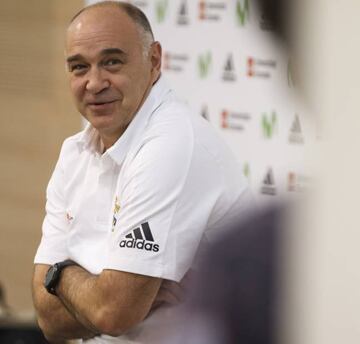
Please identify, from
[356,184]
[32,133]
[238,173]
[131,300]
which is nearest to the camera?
[356,184]

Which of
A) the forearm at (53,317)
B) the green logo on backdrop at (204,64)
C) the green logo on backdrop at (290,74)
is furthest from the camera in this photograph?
the green logo on backdrop at (204,64)

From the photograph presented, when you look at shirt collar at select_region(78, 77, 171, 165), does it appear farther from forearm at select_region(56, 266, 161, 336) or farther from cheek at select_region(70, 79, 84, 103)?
forearm at select_region(56, 266, 161, 336)

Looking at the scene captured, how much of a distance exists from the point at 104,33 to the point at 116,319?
2.51 feet

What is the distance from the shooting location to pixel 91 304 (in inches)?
83.3

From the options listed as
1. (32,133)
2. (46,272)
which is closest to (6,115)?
(32,133)

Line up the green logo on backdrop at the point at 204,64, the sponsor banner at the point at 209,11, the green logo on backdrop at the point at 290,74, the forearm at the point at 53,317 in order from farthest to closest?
the green logo on backdrop at the point at 204,64
the sponsor banner at the point at 209,11
the forearm at the point at 53,317
the green logo on backdrop at the point at 290,74

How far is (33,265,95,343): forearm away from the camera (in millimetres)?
2357

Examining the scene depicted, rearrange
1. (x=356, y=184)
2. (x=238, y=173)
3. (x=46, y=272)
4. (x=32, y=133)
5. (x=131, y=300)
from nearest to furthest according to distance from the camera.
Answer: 1. (x=356, y=184)
2. (x=131, y=300)
3. (x=238, y=173)
4. (x=46, y=272)
5. (x=32, y=133)

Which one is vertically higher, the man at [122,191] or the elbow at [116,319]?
the man at [122,191]

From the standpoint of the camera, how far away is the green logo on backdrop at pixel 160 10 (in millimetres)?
3554

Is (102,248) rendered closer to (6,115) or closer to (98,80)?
(98,80)

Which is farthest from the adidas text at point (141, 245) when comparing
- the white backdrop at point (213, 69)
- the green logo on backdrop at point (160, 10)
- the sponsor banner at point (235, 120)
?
the green logo on backdrop at point (160, 10)

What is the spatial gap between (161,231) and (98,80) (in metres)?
0.48

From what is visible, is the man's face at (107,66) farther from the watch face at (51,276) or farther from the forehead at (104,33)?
the watch face at (51,276)
